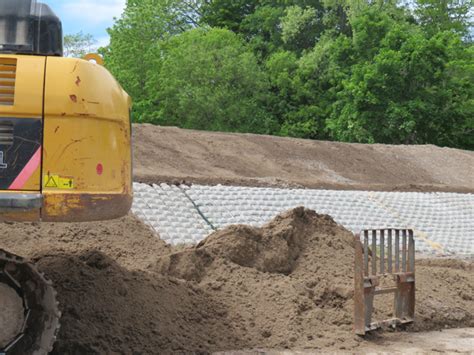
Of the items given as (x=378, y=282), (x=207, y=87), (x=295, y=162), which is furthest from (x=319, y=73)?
(x=378, y=282)

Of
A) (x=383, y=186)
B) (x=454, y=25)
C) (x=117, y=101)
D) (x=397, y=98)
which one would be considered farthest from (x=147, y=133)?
(x=454, y=25)

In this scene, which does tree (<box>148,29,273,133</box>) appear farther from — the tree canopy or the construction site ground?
the construction site ground

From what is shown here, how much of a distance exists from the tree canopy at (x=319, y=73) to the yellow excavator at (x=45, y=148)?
30346 millimetres

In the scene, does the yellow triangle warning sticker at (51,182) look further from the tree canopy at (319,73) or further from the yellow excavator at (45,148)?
the tree canopy at (319,73)

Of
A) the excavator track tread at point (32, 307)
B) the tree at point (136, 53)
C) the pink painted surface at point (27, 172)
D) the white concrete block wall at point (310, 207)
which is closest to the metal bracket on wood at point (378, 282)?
the excavator track tread at point (32, 307)

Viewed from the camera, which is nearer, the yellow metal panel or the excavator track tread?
the yellow metal panel

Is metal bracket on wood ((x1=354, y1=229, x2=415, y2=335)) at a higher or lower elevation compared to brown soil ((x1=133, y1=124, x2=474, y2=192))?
higher

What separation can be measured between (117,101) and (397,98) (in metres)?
31.3

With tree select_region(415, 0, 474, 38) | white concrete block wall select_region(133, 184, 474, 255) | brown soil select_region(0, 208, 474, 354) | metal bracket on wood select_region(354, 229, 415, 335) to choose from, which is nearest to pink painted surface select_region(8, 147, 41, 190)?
brown soil select_region(0, 208, 474, 354)

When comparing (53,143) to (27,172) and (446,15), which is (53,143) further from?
(446,15)

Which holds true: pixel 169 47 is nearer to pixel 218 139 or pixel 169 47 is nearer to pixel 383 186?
pixel 218 139

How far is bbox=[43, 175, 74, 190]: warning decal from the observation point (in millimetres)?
5230

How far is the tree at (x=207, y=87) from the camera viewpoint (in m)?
38.8

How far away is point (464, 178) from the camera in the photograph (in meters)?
29.1
